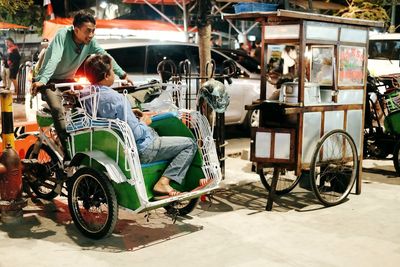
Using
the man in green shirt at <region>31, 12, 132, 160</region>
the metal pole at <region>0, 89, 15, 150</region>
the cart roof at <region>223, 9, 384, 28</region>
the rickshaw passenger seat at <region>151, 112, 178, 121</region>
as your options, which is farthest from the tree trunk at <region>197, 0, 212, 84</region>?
the metal pole at <region>0, 89, 15, 150</region>

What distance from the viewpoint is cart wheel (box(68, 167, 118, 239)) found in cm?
445

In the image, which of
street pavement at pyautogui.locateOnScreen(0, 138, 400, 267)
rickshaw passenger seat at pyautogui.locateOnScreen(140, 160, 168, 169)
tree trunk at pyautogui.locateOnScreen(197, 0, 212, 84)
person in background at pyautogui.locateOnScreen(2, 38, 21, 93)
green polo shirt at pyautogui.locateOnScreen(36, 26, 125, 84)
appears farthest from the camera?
person in background at pyautogui.locateOnScreen(2, 38, 21, 93)

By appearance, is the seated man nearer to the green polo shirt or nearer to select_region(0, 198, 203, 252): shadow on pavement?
select_region(0, 198, 203, 252): shadow on pavement

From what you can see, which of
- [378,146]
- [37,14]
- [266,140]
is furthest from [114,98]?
[37,14]

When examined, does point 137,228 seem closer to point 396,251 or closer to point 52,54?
point 52,54

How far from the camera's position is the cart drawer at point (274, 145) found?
17.9 feet

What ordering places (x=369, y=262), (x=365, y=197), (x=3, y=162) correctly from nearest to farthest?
(x=369, y=262)
(x=3, y=162)
(x=365, y=197)

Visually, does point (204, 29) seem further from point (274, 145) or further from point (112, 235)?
point (112, 235)

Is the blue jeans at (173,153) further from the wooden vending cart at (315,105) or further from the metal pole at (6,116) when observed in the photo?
the metal pole at (6,116)

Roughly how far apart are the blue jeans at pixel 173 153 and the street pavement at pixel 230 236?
58cm

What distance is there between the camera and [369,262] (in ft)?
14.0

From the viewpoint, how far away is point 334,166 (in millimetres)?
6109

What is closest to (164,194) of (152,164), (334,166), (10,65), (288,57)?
(152,164)

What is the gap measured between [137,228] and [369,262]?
6.99ft
